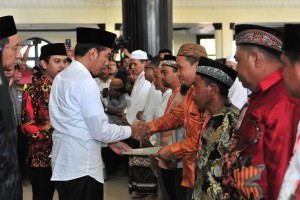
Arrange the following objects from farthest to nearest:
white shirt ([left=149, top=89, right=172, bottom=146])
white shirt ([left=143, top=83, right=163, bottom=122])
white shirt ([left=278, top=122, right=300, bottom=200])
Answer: white shirt ([left=143, top=83, right=163, bottom=122]) < white shirt ([left=149, top=89, right=172, bottom=146]) < white shirt ([left=278, top=122, right=300, bottom=200])

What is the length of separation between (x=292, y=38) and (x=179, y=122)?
214 cm

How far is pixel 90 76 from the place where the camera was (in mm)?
3488

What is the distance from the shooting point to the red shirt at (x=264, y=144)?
217cm

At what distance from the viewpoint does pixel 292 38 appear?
197 centimetres

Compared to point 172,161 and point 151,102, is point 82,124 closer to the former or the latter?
point 172,161

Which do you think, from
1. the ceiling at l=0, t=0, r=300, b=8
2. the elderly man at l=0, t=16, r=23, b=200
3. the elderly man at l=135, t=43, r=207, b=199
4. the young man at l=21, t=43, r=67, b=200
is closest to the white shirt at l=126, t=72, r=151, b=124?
the young man at l=21, t=43, r=67, b=200

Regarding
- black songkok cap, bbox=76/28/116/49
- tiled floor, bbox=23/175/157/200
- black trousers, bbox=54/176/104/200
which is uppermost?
black songkok cap, bbox=76/28/116/49

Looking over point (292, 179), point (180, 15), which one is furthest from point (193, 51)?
point (180, 15)

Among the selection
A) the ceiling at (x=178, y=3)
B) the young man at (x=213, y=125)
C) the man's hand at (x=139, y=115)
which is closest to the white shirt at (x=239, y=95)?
the man's hand at (x=139, y=115)

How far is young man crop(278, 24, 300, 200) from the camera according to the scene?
6.00ft

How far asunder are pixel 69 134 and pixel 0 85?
802 mm

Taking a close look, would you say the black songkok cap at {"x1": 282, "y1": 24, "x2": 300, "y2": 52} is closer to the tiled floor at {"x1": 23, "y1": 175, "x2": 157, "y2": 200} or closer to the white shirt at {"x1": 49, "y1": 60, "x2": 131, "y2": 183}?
the white shirt at {"x1": 49, "y1": 60, "x2": 131, "y2": 183}

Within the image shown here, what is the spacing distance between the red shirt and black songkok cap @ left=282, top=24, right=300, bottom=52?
0.29 metres

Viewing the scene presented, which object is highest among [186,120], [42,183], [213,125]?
[213,125]
